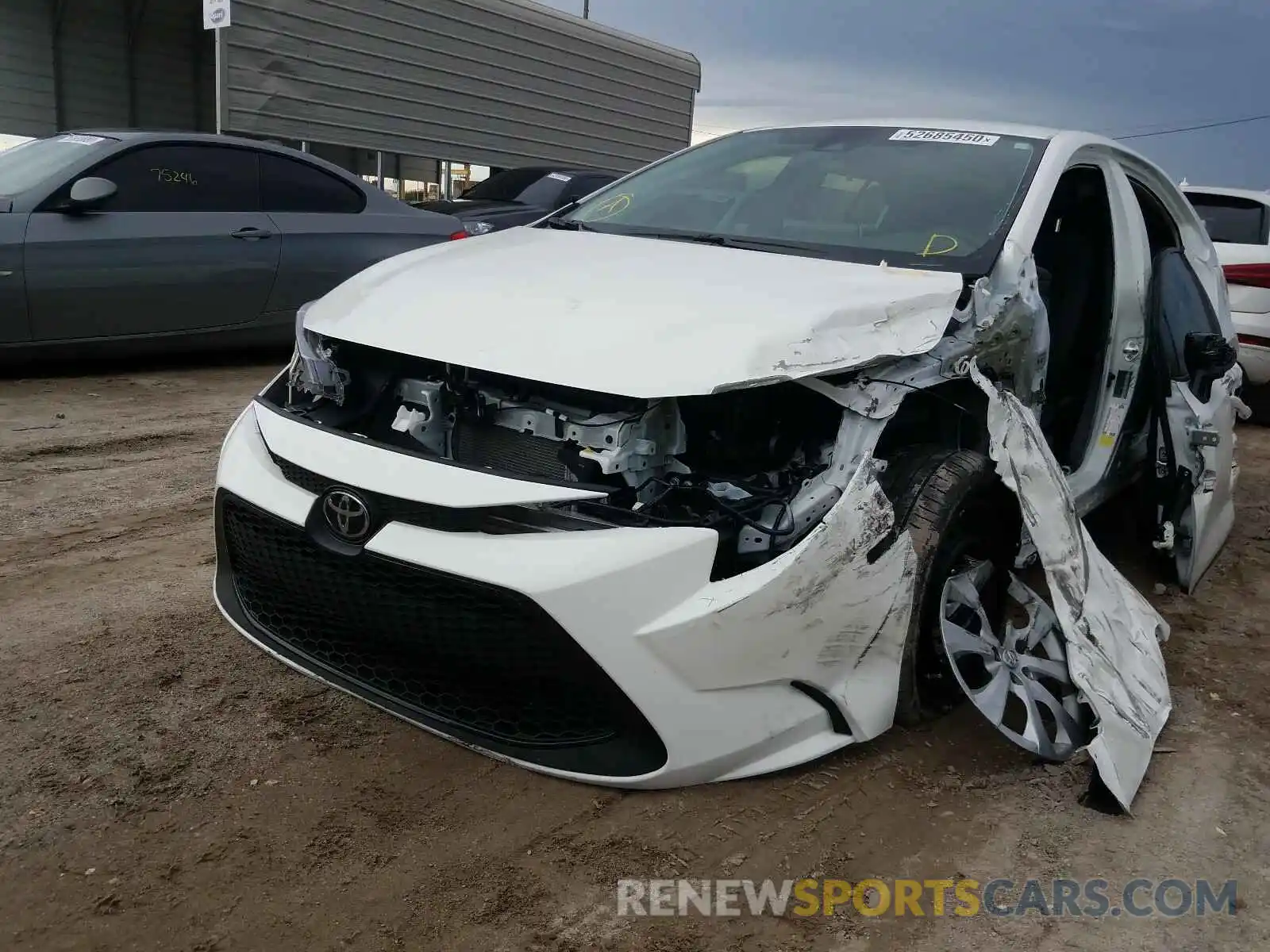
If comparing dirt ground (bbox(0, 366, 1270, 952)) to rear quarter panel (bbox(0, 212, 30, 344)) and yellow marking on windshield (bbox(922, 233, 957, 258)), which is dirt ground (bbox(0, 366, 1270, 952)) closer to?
yellow marking on windshield (bbox(922, 233, 957, 258))

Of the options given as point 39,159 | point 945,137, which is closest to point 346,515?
point 945,137

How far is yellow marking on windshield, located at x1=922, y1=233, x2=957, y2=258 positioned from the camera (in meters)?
3.00

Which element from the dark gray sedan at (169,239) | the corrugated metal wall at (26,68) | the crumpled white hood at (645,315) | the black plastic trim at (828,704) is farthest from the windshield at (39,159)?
the corrugated metal wall at (26,68)

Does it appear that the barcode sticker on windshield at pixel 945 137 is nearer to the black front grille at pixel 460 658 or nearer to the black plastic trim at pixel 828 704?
the black plastic trim at pixel 828 704

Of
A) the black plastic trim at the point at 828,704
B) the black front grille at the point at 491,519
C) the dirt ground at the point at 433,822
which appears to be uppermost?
the black front grille at the point at 491,519

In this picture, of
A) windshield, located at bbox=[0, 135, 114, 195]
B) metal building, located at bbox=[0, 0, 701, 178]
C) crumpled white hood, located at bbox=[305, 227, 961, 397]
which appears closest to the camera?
crumpled white hood, located at bbox=[305, 227, 961, 397]

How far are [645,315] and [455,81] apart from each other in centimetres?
1115

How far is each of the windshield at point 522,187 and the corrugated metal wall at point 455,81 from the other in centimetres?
226

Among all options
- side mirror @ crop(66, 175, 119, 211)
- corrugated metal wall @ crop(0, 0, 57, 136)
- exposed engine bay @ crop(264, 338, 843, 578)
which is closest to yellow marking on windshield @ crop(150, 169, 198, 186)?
side mirror @ crop(66, 175, 119, 211)

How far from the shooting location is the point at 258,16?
995cm

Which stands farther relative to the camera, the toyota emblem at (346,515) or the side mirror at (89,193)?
the side mirror at (89,193)

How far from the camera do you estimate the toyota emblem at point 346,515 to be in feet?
7.45

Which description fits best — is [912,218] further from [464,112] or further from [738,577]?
[464,112]

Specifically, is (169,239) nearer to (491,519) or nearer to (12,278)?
(12,278)
